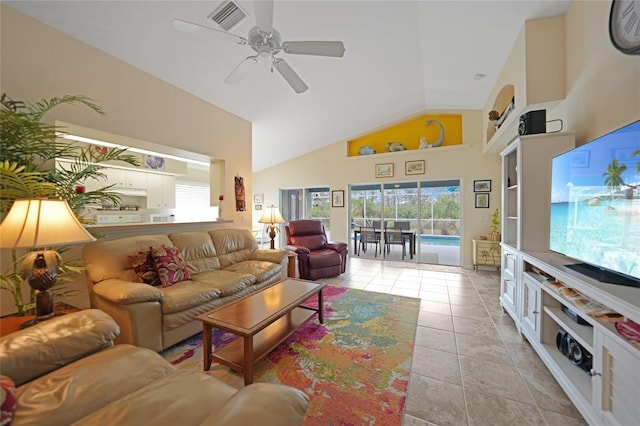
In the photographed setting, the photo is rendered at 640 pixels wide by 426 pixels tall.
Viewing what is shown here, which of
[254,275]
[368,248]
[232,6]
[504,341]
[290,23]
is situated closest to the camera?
[232,6]

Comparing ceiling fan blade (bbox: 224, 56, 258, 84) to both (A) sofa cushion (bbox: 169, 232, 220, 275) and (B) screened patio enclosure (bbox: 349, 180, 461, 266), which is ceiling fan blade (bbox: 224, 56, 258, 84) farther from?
(B) screened patio enclosure (bbox: 349, 180, 461, 266)

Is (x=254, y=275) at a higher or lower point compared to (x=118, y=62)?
lower

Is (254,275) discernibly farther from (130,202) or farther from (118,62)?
(130,202)

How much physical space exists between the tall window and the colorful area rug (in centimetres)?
397

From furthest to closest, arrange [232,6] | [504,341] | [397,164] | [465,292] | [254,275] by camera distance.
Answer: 1. [397,164]
2. [465,292]
3. [254,275]
4. [504,341]
5. [232,6]

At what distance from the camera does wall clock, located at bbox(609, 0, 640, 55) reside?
1.52 meters

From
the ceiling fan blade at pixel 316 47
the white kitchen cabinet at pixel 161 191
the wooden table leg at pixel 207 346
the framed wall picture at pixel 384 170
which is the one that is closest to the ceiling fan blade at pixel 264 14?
→ the ceiling fan blade at pixel 316 47

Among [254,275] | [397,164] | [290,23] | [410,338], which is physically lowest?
[410,338]

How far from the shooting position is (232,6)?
6.75ft

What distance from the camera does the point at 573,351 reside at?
1636 millimetres

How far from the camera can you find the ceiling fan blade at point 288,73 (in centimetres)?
214

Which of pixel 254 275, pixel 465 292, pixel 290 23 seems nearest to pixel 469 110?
pixel 465 292

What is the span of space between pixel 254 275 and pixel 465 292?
9.77ft

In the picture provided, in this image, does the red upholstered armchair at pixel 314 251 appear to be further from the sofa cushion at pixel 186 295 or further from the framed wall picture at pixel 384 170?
the framed wall picture at pixel 384 170
